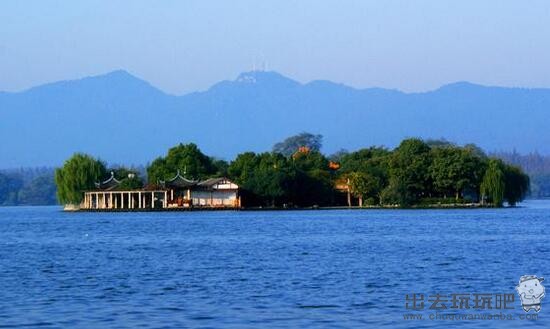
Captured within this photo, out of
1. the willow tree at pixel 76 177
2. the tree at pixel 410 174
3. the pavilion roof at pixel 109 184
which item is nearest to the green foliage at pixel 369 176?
the tree at pixel 410 174

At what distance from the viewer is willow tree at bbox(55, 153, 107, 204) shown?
9919 cm

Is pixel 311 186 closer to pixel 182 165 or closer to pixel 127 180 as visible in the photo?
pixel 182 165

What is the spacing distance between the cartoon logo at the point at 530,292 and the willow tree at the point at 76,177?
3052 inches

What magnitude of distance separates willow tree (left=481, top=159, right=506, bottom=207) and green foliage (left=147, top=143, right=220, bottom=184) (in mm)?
27083

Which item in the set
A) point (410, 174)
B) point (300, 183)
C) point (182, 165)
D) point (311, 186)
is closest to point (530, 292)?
point (410, 174)

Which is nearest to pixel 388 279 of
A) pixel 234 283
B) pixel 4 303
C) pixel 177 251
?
pixel 234 283

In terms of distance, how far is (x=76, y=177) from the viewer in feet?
326

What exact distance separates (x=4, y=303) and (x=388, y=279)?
8748mm

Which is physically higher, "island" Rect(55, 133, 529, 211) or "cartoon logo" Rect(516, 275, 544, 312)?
"island" Rect(55, 133, 529, 211)

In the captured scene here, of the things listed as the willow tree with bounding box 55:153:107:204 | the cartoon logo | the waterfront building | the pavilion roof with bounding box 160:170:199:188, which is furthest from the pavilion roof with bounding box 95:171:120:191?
the cartoon logo

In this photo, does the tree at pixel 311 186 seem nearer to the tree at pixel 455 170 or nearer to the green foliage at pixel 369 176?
the green foliage at pixel 369 176

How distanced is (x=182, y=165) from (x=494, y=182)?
30.3m

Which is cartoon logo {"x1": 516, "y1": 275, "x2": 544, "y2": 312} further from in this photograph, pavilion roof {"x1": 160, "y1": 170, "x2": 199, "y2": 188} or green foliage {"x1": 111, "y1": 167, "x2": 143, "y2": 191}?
green foliage {"x1": 111, "y1": 167, "x2": 143, "y2": 191}

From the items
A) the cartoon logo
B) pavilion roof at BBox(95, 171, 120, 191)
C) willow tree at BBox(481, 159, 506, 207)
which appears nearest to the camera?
the cartoon logo
